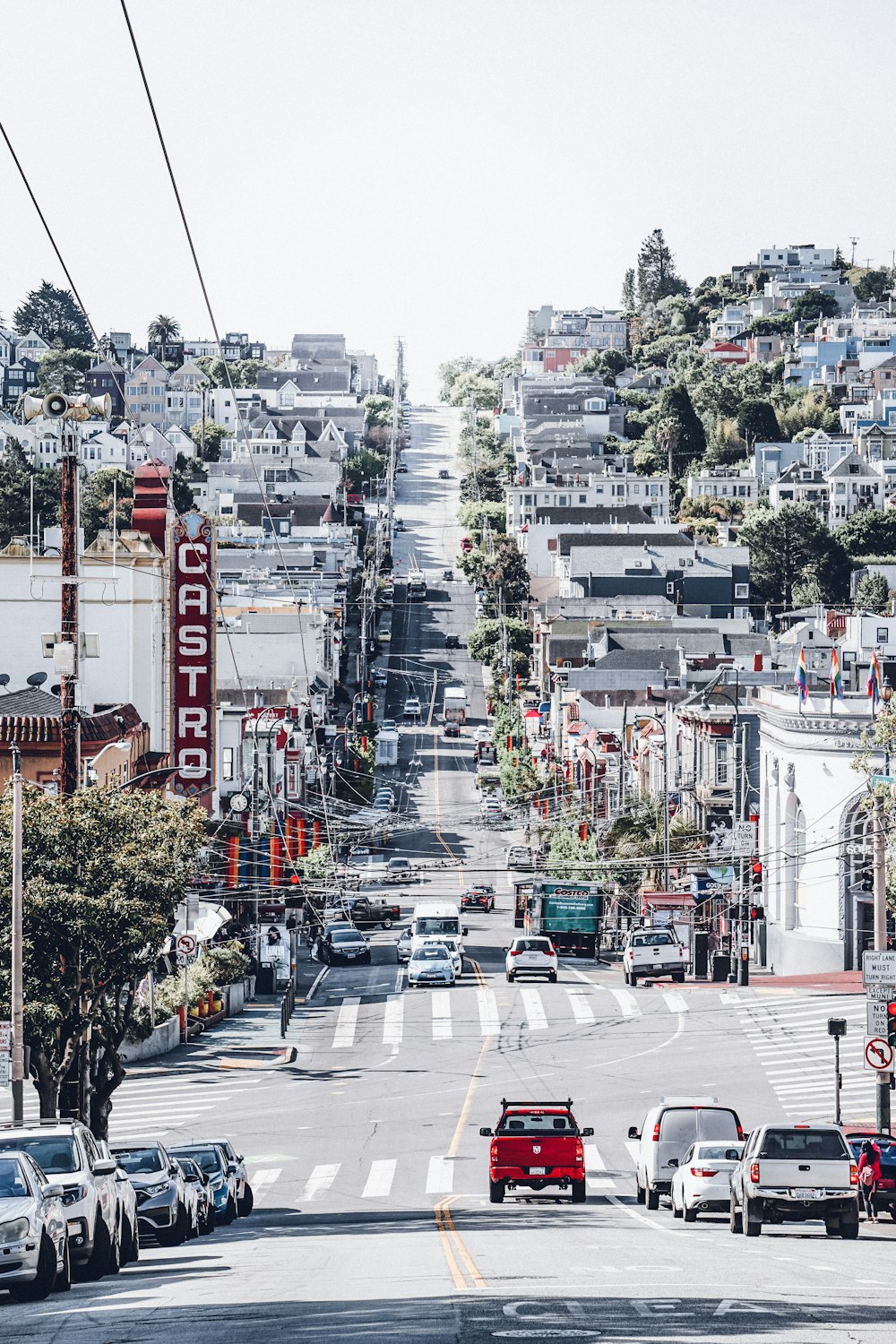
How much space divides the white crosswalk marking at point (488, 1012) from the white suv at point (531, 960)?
2061 millimetres

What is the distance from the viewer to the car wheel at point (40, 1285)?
22.2 metres

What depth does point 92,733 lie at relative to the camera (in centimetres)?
6531

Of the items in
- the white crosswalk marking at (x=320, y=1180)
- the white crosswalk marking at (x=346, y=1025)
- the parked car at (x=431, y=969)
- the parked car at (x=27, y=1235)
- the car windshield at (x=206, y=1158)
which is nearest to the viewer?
the parked car at (x=27, y=1235)

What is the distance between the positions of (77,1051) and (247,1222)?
6043 mm

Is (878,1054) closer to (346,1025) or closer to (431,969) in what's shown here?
(346,1025)

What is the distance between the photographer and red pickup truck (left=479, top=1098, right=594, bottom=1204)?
36938 millimetres

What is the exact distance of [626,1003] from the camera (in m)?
72.7

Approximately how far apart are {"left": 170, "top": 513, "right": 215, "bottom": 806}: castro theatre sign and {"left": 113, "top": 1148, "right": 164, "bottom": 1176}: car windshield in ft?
130

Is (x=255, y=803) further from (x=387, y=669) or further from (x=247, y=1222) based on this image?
(x=387, y=669)

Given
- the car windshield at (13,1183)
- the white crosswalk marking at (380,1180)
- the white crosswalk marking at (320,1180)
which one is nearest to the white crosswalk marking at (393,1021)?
the white crosswalk marking at (380,1180)

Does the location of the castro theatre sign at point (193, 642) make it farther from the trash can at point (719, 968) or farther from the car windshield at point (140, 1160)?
the car windshield at point (140, 1160)

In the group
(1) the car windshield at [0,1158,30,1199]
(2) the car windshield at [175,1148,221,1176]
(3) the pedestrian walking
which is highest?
(1) the car windshield at [0,1158,30,1199]

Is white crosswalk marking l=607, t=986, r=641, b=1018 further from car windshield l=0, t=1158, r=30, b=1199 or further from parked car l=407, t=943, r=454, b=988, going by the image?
A: car windshield l=0, t=1158, r=30, b=1199

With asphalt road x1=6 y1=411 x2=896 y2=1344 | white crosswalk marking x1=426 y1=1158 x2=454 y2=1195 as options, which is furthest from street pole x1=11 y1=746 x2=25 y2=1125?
white crosswalk marking x1=426 y1=1158 x2=454 y2=1195
